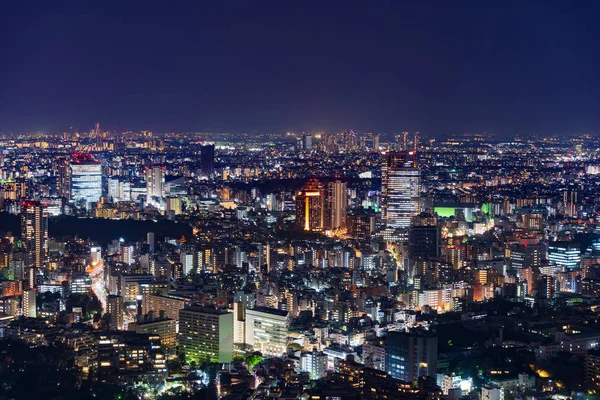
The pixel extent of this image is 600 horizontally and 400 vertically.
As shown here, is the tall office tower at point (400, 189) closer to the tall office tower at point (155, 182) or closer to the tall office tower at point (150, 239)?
the tall office tower at point (150, 239)

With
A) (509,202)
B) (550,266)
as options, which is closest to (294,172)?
(509,202)

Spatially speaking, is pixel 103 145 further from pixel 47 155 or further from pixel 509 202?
pixel 509 202

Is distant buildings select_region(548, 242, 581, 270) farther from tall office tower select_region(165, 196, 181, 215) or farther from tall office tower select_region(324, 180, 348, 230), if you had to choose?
tall office tower select_region(165, 196, 181, 215)

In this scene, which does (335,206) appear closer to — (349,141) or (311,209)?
(311,209)

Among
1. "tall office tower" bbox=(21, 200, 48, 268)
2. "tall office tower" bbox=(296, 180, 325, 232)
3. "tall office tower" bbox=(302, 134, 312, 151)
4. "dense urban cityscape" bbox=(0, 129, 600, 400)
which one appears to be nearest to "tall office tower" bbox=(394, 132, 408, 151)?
"dense urban cityscape" bbox=(0, 129, 600, 400)

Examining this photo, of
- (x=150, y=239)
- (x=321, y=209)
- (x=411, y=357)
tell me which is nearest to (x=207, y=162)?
(x=321, y=209)

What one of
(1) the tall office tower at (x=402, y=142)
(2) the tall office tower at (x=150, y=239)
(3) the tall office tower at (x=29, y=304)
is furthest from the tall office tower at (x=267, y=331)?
(1) the tall office tower at (x=402, y=142)
